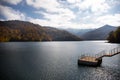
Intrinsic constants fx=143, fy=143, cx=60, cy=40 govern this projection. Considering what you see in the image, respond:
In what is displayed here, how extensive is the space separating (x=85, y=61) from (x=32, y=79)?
93.4ft

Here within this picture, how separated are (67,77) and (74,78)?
86.2 inches

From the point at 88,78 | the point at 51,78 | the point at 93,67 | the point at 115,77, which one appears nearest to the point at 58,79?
the point at 51,78

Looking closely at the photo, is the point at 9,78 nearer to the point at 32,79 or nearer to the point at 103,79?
the point at 32,79

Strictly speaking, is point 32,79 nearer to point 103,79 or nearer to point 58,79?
point 58,79

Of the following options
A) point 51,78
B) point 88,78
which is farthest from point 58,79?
point 88,78

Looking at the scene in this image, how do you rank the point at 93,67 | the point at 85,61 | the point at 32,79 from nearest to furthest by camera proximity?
the point at 32,79, the point at 93,67, the point at 85,61

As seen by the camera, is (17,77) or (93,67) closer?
(17,77)

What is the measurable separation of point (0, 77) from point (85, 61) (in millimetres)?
34884

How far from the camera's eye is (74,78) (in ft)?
141

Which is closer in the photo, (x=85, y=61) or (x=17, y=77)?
(x=17, y=77)

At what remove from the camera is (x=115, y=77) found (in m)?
43.8

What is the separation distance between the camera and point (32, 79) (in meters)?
41.3

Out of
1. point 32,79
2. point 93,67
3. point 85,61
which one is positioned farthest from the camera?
point 85,61

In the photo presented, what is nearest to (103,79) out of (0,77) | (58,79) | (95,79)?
(95,79)
